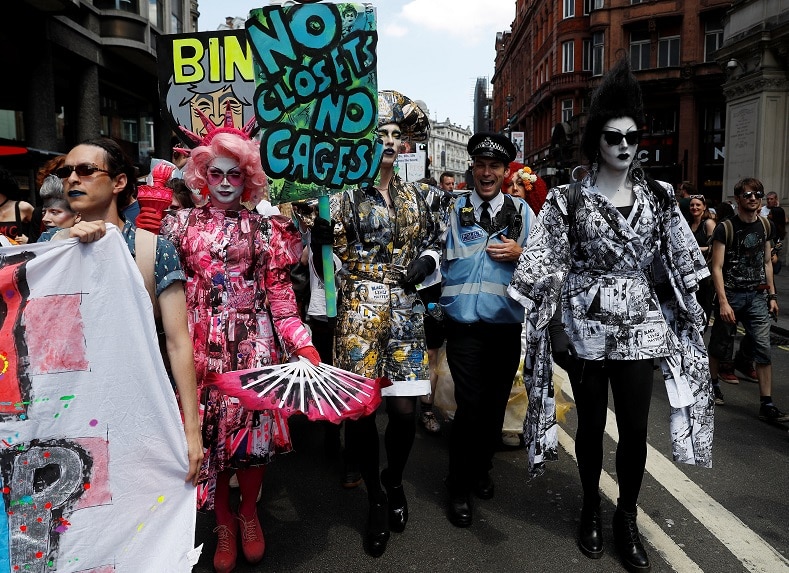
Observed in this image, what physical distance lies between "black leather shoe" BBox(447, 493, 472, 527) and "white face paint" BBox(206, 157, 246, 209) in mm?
1974

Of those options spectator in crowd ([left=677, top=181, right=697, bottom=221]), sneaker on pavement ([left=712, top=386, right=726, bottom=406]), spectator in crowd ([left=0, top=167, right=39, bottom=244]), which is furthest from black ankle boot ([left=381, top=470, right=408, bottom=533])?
spectator in crowd ([left=677, top=181, right=697, bottom=221])

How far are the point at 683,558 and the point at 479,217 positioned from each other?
2.00 metres

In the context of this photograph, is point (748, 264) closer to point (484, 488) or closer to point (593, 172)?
point (593, 172)

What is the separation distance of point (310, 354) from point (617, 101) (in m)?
1.96

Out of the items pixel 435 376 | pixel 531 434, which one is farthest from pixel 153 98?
pixel 531 434

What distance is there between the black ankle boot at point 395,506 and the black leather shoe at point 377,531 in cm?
7

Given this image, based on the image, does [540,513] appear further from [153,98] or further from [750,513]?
[153,98]

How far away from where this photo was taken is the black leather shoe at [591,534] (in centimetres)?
312

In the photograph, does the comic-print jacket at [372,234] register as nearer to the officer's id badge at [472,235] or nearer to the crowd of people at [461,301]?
the crowd of people at [461,301]

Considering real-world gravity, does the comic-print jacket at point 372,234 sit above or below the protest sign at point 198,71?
below

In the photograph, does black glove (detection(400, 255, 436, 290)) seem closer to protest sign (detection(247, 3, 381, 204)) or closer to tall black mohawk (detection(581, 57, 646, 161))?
protest sign (detection(247, 3, 381, 204))

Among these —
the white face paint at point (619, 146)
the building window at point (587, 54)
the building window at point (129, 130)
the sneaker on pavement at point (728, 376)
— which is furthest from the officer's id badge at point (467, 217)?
the building window at point (587, 54)

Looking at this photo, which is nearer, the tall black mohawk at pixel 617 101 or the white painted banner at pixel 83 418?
the white painted banner at pixel 83 418

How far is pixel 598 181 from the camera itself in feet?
10.8
